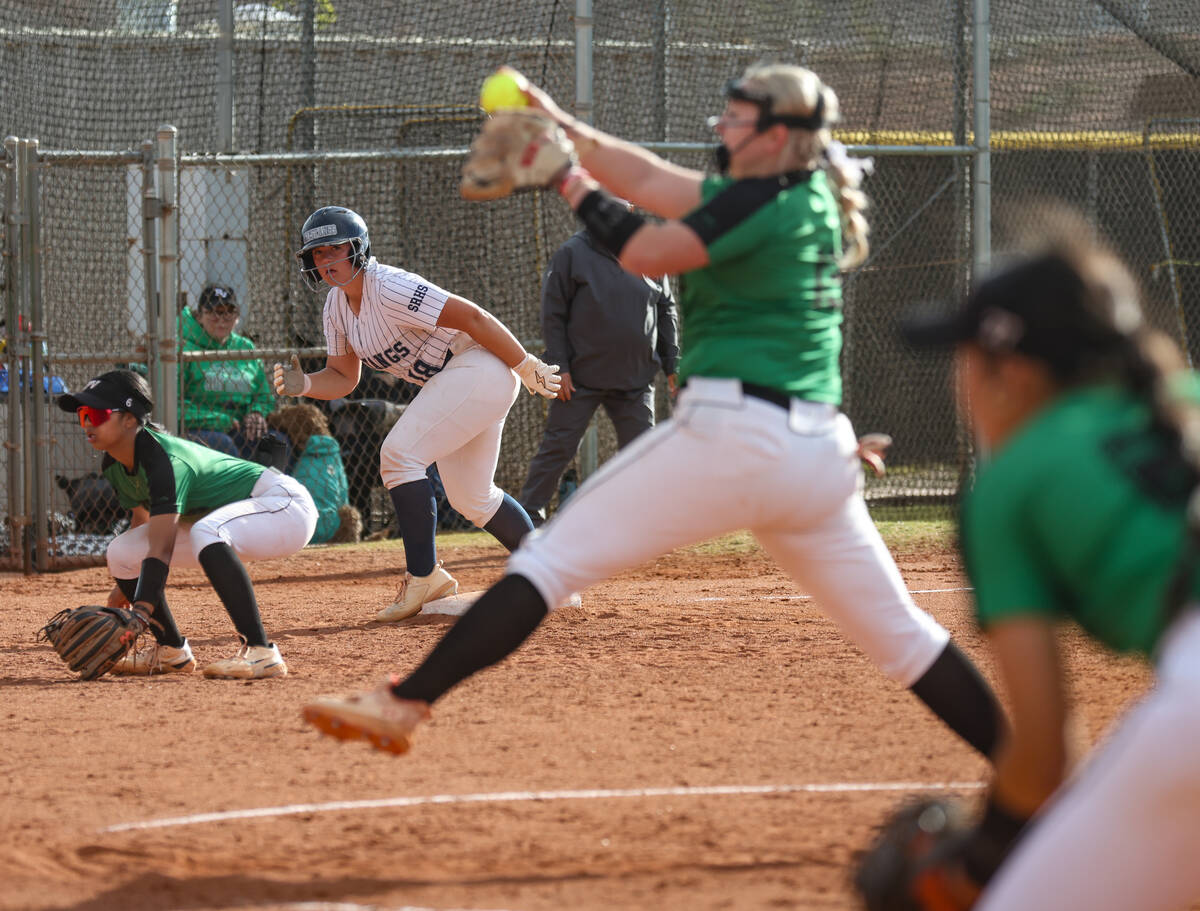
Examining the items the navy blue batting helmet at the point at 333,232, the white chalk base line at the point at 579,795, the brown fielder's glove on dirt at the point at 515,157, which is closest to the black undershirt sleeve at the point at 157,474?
the navy blue batting helmet at the point at 333,232

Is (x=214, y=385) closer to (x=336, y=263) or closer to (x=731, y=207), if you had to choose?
(x=336, y=263)

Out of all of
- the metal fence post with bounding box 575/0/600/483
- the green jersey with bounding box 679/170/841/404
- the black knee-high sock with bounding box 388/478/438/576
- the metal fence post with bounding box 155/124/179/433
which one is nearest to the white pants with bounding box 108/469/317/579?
the black knee-high sock with bounding box 388/478/438/576

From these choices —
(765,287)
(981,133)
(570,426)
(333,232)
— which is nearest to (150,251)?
A: (570,426)

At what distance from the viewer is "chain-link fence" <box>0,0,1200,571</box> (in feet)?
36.6

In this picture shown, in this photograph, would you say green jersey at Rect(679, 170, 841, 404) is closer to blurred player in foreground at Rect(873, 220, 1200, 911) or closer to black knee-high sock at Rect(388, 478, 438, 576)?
blurred player in foreground at Rect(873, 220, 1200, 911)

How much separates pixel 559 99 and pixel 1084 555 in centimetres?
1090

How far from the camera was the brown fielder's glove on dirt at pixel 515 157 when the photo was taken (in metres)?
3.63

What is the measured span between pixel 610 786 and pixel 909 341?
86.7 inches

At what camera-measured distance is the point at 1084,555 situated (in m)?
2.07

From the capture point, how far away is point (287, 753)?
15.5 ft

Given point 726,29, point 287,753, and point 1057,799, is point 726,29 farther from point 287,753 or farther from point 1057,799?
point 1057,799

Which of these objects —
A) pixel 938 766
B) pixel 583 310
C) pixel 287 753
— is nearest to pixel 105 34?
pixel 583 310

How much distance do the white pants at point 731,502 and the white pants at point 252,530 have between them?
2686mm

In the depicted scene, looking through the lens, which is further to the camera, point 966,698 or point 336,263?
point 336,263
